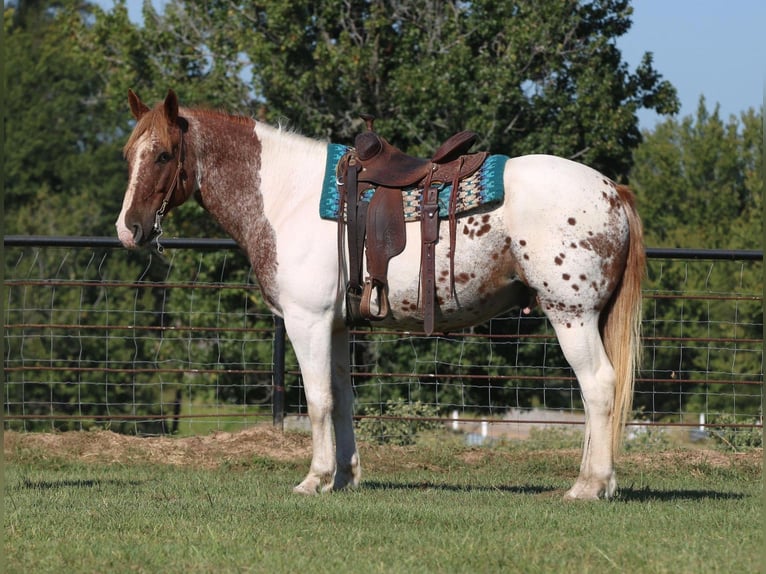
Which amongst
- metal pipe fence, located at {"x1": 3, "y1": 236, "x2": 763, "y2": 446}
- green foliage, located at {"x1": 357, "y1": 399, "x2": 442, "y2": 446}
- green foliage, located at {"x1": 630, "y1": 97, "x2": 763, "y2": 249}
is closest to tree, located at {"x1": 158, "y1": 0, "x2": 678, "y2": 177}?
metal pipe fence, located at {"x1": 3, "y1": 236, "x2": 763, "y2": 446}

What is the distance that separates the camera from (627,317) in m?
5.46

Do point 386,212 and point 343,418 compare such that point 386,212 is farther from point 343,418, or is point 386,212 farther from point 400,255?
point 343,418

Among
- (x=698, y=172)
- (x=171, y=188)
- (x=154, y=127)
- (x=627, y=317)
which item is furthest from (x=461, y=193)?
(x=698, y=172)

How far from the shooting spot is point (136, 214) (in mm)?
5750

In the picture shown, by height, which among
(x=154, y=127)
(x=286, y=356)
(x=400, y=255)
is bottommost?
(x=286, y=356)

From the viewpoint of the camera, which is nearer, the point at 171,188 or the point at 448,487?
the point at 171,188

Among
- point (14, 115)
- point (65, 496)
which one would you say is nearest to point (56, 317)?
point (14, 115)

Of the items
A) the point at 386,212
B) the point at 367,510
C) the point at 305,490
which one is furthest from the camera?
the point at 305,490

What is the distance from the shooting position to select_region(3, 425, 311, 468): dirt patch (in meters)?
7.31

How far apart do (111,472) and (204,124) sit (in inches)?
94.5

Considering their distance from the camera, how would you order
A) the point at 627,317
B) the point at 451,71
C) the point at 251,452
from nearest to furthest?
1. the point at 627,317
2. the point at 251,452
3. the point at 451,71

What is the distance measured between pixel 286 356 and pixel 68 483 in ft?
27.7

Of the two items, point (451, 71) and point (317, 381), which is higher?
point (451, 71)

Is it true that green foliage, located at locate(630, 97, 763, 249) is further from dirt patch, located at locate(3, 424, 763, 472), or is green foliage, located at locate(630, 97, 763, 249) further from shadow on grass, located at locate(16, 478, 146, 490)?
shadow on grass, located at locate(16, 478, 146, 490)
